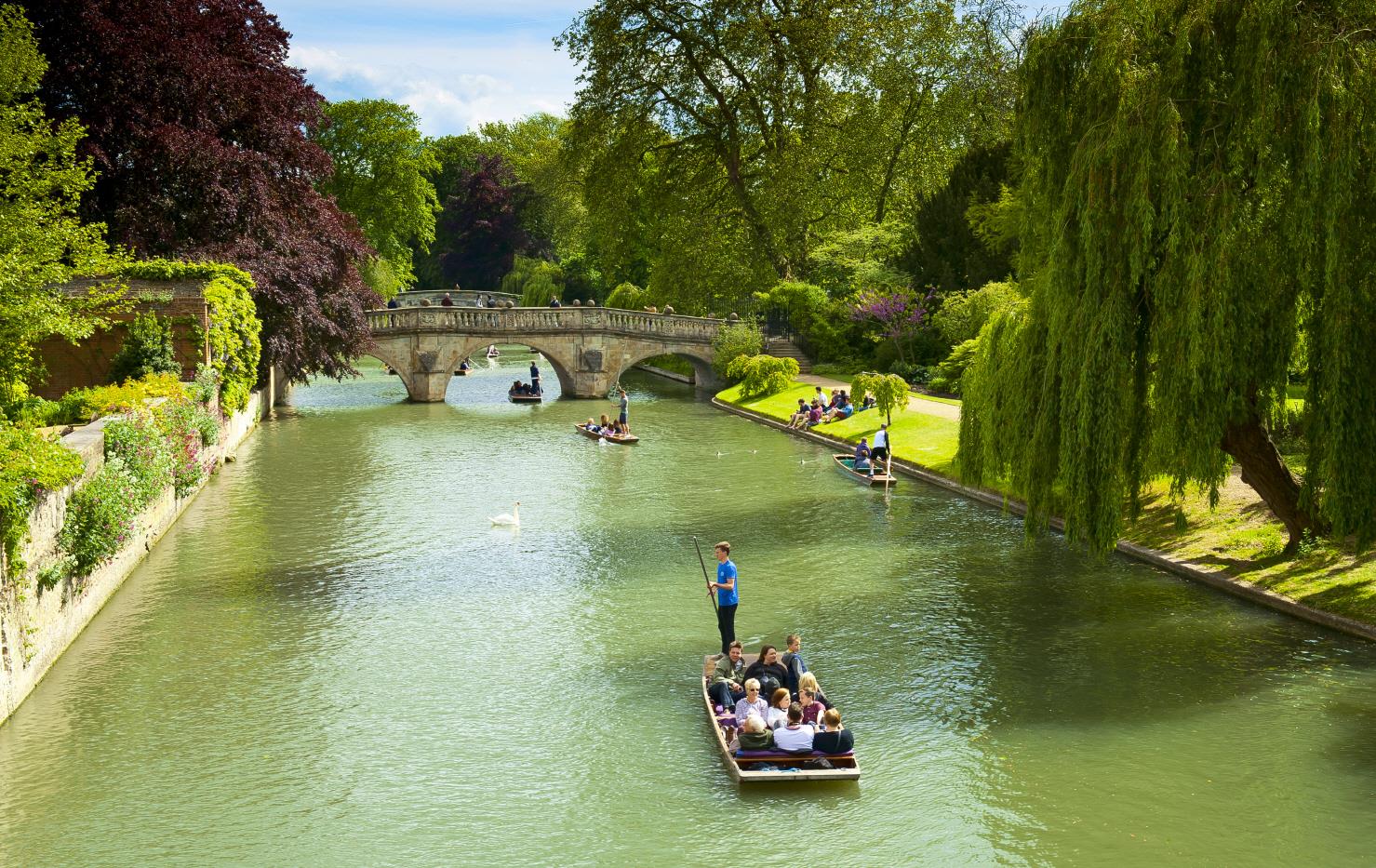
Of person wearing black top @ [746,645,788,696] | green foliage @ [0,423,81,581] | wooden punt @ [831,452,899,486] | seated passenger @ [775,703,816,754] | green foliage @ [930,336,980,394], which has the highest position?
green foliage @ [930,336,980,394]

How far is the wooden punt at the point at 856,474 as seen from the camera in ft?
A: 94.5

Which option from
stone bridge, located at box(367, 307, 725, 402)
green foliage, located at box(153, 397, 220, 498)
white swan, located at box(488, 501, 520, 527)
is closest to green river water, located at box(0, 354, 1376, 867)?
white swan, located at box(488, 501, 520, 527)

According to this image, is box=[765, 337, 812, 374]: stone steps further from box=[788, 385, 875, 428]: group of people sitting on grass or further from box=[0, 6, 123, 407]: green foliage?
box=[0, 6, 123, 407]: green foliage

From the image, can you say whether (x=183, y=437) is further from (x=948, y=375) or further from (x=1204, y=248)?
(x=948, y=375)

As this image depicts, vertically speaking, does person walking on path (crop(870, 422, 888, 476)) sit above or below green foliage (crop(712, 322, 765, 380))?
below

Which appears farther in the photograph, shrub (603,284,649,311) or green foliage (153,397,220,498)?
shrub (603,284,649,311)

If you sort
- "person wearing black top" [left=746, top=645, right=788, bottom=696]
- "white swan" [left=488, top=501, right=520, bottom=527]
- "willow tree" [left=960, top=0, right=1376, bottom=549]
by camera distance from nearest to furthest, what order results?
"person wearing black top" [left=746, top=645, right=788, bottom=696] → "willow tree" [left=960, top=0, right=1376, bottom=549] → "white swan" [left=488, top=501, right=520, bottom=527]

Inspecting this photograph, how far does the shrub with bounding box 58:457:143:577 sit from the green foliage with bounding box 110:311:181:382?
41.6 ft

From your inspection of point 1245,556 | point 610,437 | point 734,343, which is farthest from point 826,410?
point 1245,556

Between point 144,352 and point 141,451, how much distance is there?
11.0 meters

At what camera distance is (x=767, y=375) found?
4662 centimetres

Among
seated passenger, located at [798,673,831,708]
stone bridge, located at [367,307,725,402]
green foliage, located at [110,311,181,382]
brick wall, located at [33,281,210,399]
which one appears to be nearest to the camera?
seated passenger, located at [798,673,831,708]

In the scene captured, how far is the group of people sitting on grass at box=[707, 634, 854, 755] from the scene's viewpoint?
1216cm

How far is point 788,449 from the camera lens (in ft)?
117
